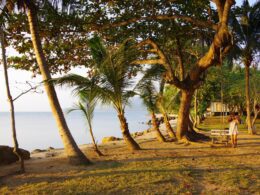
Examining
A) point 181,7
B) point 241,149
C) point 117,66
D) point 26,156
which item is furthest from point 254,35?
point 26,156

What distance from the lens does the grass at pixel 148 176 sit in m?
7.53

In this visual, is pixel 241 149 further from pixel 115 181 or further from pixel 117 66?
pixel 115 181

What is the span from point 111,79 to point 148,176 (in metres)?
4.89

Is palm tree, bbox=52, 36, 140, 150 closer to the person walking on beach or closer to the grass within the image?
the grass

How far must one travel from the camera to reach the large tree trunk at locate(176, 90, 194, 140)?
14466 mm

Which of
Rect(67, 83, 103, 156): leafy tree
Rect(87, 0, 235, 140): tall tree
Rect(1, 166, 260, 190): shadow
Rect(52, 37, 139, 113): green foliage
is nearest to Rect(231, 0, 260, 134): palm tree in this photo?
Rect(87, 0, 235, 140): tall tree

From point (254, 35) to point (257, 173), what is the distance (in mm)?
12760

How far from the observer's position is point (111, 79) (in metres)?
12.5

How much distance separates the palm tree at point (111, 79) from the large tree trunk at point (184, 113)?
97.8 inches

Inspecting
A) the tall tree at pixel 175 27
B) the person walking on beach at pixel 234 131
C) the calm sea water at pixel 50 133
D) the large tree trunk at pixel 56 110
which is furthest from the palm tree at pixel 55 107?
the person walking on beach at pixel 234 131

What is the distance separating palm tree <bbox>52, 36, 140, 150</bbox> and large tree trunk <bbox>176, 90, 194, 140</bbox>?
2484mm

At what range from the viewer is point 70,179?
8.46 meters

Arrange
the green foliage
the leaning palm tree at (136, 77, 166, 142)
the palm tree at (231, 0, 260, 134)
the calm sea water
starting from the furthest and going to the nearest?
the calm sea water → the palm tree at (231, 0, 260, 134) → the leaning palm tree at (136, 77, 166, 142) → the green foliage

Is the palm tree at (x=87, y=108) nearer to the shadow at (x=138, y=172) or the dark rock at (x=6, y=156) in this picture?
the dark rock at (x=6, y=156)
